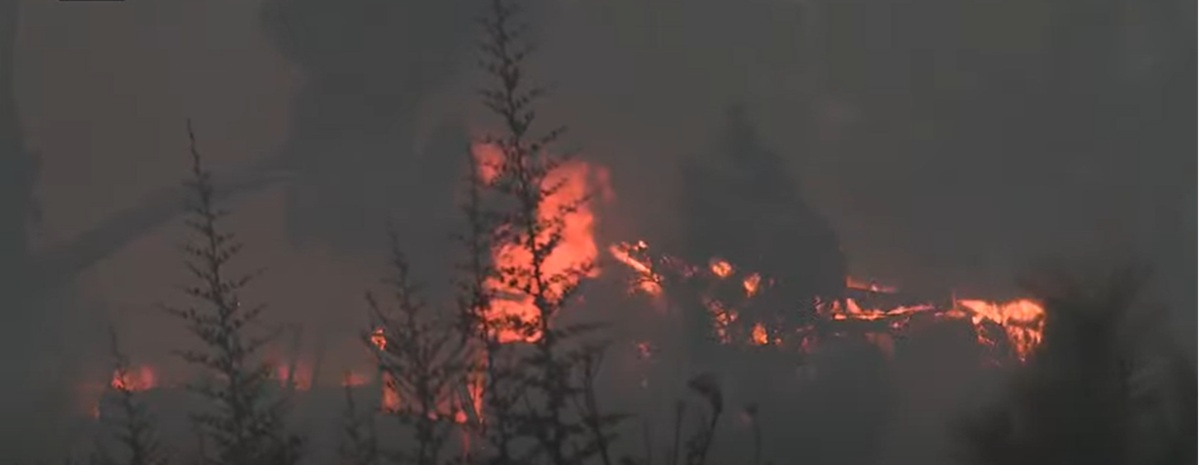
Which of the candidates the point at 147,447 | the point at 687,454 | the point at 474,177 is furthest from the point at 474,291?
the point at 147,447

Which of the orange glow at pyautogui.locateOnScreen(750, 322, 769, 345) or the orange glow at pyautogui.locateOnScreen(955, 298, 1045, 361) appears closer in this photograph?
the orange glow at pyautogui.locateOnScreen(750, 322, 769, 345)

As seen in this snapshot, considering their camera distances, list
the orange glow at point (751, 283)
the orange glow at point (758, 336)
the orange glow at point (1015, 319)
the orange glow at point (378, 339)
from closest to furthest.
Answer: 1. the orange glow at point (378, 339)
2. the orange glow at point (758, 336)
3. the orange glow at point (751, 283)
4. the orange glow at point (1015, 319)

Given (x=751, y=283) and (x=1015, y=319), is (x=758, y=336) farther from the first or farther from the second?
(x=1015, y=319)

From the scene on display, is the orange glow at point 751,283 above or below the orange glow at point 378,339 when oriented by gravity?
above

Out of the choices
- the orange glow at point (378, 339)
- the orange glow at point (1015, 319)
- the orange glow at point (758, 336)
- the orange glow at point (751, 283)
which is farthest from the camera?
the orange glow at point (1015, 319)

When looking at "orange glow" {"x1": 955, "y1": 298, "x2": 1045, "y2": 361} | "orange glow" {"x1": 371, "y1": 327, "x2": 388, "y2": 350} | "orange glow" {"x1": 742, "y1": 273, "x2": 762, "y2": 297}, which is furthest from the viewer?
"orange glow" {"x1": 955, "y1": 298, "x2": 1045, "y2": 361}

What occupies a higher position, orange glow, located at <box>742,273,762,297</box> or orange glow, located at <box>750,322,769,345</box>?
orange glow, located at <box>742,273,762,297</box>

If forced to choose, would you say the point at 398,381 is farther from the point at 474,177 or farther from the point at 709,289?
the point at 709,289

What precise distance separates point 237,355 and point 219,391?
207 mm

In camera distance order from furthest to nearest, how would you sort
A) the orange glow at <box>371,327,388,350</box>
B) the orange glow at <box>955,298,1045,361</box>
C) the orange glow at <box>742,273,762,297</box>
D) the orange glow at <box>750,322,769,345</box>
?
the orange glow at <box>955,298,1045,361</box>
the orange glow at <box>742,273,762,297</box>
the orange glow at <box>750,322,769,345</box>
the orange glow at <box>371,327,388,350</box>

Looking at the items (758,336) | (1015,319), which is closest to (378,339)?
(758,336)

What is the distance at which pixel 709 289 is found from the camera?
8484 mm

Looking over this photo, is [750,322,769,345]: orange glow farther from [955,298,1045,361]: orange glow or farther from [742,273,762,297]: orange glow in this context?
[955,298,1045,361]: orange glow

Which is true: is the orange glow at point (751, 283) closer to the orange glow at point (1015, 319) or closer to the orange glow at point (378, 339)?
the orange glow at point (1015, 319)
